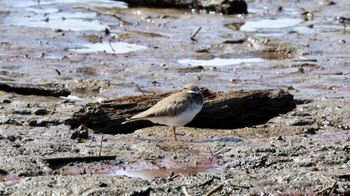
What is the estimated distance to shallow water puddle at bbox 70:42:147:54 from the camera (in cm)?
1773

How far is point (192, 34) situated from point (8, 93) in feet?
23.2

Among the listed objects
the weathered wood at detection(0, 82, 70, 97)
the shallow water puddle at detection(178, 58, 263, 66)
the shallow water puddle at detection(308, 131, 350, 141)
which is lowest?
the shallow water puddle at detection(178, 58, 263, 66)

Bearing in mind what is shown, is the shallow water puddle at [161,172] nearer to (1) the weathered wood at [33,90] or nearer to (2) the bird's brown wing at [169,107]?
(2) the bird's brown wing at [169,107]

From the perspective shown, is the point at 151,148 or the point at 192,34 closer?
the point at 151,148

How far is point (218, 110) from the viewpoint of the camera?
10867mm

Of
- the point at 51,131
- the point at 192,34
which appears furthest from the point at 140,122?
the point at 192,34

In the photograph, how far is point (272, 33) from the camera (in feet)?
64.5

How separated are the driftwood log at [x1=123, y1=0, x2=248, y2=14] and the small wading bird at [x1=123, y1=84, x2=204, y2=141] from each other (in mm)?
12023

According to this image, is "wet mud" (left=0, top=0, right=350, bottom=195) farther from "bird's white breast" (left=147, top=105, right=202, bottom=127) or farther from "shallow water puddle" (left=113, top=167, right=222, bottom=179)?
"bird's white breast" (left=147, top=105, right=202, bottom=127)

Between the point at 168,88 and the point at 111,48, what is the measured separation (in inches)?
161

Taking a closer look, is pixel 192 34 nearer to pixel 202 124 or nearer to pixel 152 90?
pixel 152 90

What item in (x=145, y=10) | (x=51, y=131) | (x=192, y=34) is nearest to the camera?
(x=51, y=131)

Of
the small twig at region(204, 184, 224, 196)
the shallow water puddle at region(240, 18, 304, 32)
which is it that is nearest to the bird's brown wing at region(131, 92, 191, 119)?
the small twig at region(204, 184, 224, 196)

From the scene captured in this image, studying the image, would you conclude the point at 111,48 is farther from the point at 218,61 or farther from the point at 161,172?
the point at 161,172
